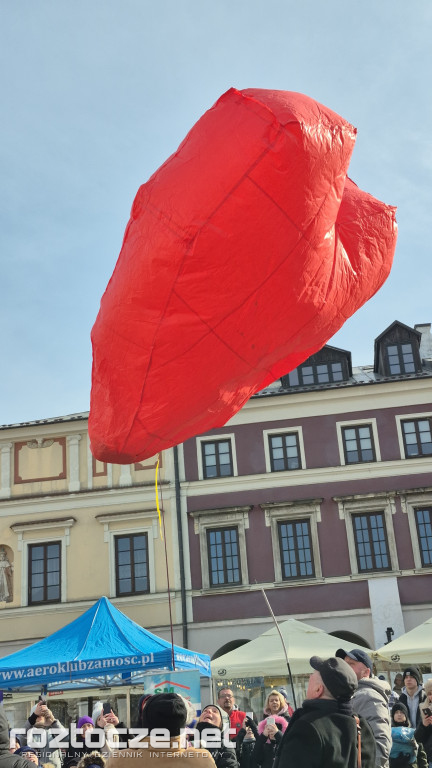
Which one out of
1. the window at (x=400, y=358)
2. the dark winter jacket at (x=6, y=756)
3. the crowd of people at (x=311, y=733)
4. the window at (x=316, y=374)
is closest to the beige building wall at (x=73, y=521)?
the window at (x=316, y=374)

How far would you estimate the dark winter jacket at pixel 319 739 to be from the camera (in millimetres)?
4242

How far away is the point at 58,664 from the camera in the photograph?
48.2ft

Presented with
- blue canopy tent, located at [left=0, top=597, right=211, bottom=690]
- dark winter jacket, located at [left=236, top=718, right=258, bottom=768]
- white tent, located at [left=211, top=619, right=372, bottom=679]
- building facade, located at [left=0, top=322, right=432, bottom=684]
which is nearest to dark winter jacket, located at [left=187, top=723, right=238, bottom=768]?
dark winter jacket, located at [left=236, top=718, right=258, bottom=768]

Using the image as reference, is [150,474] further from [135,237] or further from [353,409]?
[135,237]

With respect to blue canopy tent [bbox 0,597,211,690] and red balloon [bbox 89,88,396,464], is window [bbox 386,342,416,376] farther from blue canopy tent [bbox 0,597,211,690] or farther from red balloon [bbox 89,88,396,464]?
red balloon [bbox 89,88,396,464]

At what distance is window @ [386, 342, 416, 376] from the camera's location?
107 ft

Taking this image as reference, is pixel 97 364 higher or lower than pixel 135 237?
lower

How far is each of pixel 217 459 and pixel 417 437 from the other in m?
7.11

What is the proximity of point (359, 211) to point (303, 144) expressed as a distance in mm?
986

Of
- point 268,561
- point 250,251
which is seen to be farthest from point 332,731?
point 268,561

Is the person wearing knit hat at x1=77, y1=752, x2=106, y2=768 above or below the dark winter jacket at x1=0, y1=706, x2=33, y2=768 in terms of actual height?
below

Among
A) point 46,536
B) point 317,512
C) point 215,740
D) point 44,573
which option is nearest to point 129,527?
point 46,536

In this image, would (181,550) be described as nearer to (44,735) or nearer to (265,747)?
(44,735)

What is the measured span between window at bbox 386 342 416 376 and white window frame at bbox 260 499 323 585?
6075 mm
